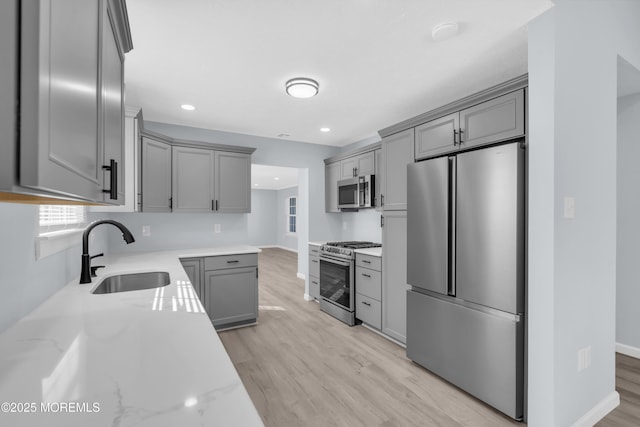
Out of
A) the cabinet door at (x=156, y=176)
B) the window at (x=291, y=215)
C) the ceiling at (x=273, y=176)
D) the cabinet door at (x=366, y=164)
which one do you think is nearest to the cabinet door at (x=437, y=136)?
the cabinet door at (x=366, y=164)

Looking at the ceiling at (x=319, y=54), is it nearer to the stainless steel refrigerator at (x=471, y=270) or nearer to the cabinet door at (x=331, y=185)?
the stainless steel refrigerator at (x=471, y=270)

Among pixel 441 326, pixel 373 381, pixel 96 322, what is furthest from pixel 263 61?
pixel 373 381

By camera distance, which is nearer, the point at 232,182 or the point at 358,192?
the point at 232,182

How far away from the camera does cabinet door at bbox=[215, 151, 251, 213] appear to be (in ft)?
12.4

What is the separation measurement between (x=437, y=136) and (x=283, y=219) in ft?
30.5

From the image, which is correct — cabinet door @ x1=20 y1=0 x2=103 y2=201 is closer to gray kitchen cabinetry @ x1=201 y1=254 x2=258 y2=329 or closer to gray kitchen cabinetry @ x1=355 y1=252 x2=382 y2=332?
gray kitchen cabinetry @ x1=201 y1=254 x2=258 y2=329

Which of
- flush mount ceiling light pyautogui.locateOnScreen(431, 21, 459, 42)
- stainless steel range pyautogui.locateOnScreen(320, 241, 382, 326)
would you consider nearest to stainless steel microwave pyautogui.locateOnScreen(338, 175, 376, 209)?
stainless steel range pyautogui.locateOnScreen(320, 241, 382, 326)

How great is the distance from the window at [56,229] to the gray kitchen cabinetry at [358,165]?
3081 millimetres

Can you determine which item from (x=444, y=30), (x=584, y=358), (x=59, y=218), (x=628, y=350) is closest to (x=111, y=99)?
(x=59, y=218)

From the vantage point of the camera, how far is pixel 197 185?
144 inches

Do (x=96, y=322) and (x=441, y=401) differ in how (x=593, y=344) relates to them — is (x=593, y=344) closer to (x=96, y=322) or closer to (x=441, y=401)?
(x=441, y=401)

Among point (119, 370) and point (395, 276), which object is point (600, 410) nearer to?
point (395, 276)

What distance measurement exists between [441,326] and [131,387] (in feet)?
7.38

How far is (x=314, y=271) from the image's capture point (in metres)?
4.47
